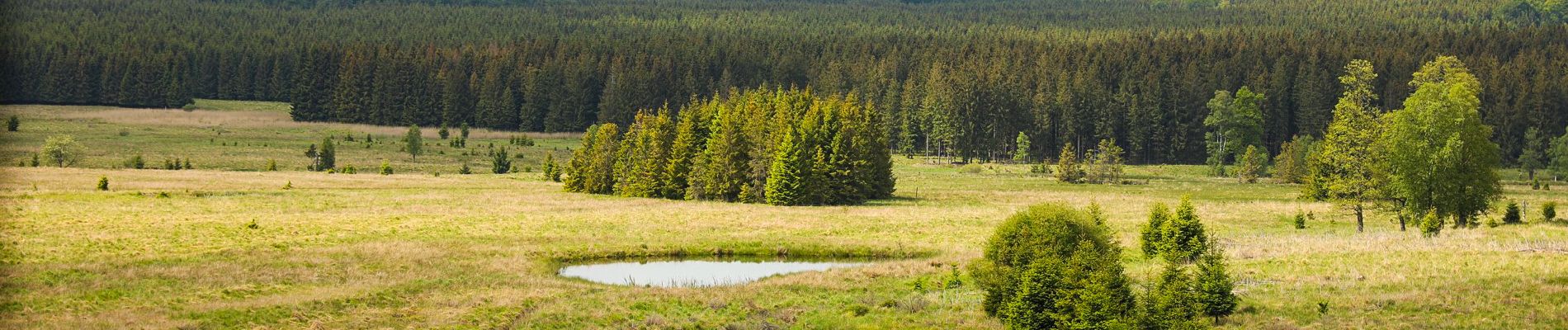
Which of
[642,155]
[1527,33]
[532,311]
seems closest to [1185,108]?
[1527,33]

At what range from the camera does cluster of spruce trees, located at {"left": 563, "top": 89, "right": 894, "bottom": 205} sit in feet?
259

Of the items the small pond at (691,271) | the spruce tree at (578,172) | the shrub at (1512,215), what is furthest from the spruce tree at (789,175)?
the shrub at (1512,215)

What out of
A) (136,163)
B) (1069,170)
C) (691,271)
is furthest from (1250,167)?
(136,163)

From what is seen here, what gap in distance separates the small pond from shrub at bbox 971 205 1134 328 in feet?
39.5

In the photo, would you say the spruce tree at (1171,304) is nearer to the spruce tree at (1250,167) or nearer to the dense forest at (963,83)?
the spruce tree at (1250,167)

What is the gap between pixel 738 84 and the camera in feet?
630

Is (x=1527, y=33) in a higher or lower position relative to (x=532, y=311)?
higher

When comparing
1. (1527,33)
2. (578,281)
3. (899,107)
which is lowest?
(578,281)

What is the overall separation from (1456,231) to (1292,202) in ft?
94.2

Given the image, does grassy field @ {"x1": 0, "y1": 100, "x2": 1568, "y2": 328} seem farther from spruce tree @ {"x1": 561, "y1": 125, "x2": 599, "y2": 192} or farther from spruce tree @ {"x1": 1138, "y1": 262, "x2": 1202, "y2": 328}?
spruce tree @ {"x1": 561, "y1": 125, "x2": 599, "y2": 192}

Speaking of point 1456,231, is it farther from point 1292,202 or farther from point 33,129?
point 33,129

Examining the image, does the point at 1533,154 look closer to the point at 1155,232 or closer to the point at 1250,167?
the point at 1250,167

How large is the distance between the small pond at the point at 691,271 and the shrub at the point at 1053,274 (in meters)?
12.0

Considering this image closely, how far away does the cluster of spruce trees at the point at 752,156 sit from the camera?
259 feet
